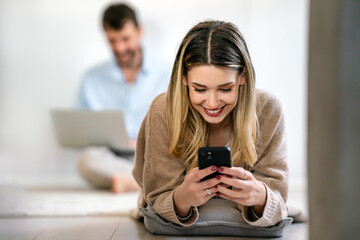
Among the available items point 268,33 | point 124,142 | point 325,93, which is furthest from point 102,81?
point 325,93

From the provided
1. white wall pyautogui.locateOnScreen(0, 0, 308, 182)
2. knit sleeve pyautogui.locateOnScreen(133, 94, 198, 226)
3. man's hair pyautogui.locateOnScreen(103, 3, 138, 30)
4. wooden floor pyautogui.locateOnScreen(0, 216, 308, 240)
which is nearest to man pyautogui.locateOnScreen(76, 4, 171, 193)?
man's hair pyautogui.locateOnScreen(103, 3, 138, 30)

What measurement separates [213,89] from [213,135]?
22cm

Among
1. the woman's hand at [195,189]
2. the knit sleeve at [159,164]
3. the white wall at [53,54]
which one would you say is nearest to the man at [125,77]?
the white wall at [53,54]

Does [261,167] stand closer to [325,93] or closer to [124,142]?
[325,93]

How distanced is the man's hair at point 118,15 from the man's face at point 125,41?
0.08 ft

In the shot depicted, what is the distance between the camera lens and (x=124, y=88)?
3.54 metres

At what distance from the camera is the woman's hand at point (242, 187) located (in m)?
1.43

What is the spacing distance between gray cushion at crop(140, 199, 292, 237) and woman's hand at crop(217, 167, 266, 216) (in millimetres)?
129

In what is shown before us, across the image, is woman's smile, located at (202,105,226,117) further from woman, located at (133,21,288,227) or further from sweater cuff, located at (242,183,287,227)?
A: sweater cuff, located at (242,183,287,227)

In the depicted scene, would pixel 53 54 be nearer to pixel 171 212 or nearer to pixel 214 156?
pixel 171 212

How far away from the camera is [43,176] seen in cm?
363

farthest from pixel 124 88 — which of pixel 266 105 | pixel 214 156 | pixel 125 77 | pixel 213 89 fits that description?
pixel 214 156

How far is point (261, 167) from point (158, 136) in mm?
327

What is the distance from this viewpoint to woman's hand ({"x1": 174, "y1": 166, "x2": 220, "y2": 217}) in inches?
56.6
